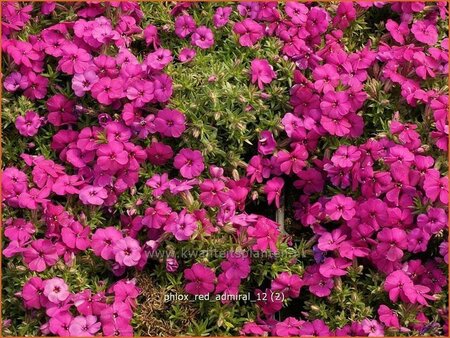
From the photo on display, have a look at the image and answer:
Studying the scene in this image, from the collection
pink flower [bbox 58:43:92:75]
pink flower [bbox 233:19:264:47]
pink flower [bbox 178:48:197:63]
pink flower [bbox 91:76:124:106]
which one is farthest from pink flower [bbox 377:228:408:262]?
pink flower [bbox 58:43:92:75]

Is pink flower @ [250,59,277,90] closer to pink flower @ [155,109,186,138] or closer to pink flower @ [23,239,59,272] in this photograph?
pink flower @ [155,109,186,138]

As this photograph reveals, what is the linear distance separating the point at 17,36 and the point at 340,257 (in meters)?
1.82

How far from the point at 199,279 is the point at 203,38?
1.14 m

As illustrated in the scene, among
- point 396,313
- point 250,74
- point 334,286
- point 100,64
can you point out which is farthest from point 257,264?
point 100,64

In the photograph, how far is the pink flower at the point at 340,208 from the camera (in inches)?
133

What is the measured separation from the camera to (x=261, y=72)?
11.7 feet

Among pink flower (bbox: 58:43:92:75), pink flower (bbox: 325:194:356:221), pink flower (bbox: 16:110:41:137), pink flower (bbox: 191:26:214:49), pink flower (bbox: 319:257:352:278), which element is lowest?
pink flower (bbox: 319:257:352:278)

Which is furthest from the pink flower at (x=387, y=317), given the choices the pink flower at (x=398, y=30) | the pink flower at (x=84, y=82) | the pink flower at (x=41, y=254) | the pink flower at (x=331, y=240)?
the pink flower at (x=84, y=82)

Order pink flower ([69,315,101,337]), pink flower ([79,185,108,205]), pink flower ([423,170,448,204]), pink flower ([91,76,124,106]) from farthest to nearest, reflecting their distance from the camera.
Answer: pink flower ([91,76,124,106]) → pink flower ([79,185,108,205]) → pink flower ([423,170,448,204]) → pink flower ([69,315,101,337])

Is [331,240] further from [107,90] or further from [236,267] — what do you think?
[107,90]

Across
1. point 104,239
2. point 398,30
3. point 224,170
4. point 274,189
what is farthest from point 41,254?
point 398,30

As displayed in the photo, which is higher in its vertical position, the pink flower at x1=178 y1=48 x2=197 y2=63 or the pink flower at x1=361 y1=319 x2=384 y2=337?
the pink flower at x1=178 y1=48 x2=197 y2=63

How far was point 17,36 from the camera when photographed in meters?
3.76

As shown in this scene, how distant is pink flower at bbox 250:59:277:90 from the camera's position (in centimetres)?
356
